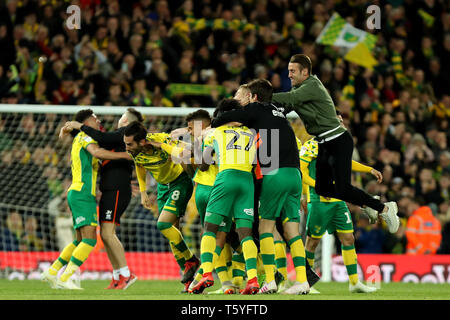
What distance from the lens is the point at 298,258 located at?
296 inches

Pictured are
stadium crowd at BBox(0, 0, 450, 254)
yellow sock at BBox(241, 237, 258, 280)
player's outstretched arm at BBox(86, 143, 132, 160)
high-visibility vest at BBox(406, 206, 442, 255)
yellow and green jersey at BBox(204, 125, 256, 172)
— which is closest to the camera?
yellow sock at BBox(241, 237, 258, 280)

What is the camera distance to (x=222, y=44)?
1480 cm

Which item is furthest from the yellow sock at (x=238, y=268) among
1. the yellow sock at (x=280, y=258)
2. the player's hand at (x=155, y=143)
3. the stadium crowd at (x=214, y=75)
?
the stadium crowd at (x=214, y=75)

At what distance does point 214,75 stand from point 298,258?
714 centimetres

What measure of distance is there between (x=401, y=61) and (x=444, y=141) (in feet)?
7.72

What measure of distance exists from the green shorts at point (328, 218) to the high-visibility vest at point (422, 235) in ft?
14.5

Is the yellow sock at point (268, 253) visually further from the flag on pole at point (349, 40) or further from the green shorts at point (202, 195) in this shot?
the flag on pole at point (349, 40)

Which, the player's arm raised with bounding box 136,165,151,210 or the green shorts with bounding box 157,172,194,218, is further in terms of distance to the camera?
the player's arm raised with bounding box 136,165,151,210

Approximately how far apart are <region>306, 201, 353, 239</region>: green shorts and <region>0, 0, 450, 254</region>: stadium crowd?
134 inches

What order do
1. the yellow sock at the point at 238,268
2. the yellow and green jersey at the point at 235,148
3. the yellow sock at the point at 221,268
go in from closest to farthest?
the yellow and green jersey at the point at 235,148, the yellow sock at the point at 221,268, the yellow sock at the point at 238,268

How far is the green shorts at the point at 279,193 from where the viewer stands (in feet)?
24.5

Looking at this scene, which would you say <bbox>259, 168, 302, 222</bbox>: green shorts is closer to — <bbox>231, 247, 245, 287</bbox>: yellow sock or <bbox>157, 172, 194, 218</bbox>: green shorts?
<bbox>231, 247, 245, 287</bbox>: yellow sock

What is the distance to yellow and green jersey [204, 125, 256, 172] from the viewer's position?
7.43 meters

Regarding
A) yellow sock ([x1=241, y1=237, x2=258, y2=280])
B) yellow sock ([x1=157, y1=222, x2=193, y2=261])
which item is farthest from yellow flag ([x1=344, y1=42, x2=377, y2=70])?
yellow sock ([x1=241, y1=237, x2=258, y2=280])
